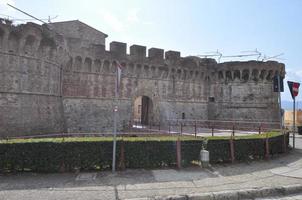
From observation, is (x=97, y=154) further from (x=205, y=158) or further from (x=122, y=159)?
(x=205, y=158)

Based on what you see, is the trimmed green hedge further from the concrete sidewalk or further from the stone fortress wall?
the stone fortress wall

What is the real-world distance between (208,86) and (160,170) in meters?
19.8

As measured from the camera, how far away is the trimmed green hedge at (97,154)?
702cm

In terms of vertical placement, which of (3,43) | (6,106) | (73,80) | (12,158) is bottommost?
(12,158)

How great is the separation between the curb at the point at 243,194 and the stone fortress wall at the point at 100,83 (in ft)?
37.7

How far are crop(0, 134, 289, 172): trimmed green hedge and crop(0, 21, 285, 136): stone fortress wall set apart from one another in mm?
7625

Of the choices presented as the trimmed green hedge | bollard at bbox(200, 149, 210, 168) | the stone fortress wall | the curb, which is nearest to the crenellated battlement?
the stone fortress wall

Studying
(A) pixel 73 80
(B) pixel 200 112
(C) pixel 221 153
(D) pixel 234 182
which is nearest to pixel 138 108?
(B) pixel 200 112

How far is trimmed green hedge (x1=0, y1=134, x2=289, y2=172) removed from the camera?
7.02 m

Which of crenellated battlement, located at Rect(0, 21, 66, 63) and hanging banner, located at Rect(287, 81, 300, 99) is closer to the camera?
hanging banner, located at Rect(287, 81, 300, 99)

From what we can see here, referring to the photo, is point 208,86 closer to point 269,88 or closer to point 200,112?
point 200,112

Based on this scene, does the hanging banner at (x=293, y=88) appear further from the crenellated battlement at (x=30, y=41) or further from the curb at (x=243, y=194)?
the crenellated battlement at (x=30, y=41)

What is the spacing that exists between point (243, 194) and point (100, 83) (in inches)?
626

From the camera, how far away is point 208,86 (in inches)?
1040
